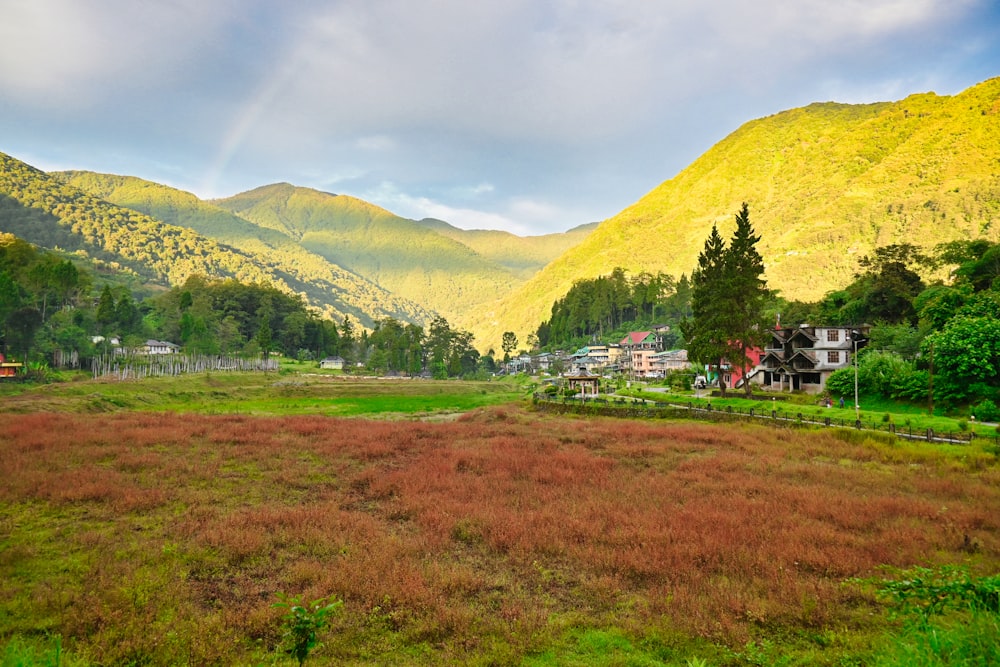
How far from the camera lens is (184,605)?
7.95m

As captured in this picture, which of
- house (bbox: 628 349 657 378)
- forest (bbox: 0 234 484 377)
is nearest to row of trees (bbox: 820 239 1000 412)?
house (bbox: 628 349 657 378)

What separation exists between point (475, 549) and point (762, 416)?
32.6 m

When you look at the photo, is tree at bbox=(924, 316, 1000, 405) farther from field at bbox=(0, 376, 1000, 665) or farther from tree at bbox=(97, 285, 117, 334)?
tree at bbox=(97, 285, 117, 334)

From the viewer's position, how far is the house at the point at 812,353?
2090 inches

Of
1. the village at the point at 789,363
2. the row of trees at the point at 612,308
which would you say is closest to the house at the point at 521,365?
the row of trees at the point at 612,308

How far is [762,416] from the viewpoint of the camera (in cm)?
3647

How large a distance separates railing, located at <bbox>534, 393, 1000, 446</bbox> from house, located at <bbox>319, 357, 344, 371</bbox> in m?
94.9

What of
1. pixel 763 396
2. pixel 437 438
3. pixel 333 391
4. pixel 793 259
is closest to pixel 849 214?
pixel 793 259

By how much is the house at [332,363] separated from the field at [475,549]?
11430 cm

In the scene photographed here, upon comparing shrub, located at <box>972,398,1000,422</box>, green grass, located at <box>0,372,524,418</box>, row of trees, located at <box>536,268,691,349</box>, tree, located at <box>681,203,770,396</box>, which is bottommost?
green grass, located at <box>0,372,524,418</box>

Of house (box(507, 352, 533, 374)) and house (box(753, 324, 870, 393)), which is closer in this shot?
house (box(753, 324, 870, 393))

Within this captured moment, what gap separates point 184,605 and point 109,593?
4.36 feet

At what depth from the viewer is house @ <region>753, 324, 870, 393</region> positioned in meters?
53.1

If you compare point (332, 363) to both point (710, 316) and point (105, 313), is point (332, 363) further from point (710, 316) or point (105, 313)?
point (710, 316)
